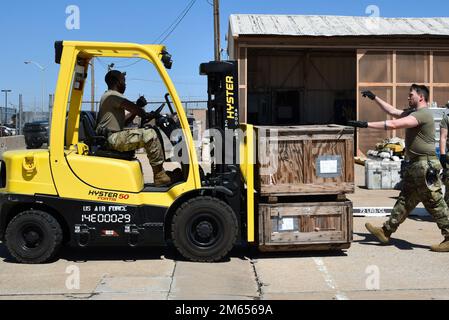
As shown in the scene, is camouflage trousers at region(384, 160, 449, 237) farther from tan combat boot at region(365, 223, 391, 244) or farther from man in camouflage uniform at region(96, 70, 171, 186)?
man in camouflage uniform at region(96, 70, 171, 186)

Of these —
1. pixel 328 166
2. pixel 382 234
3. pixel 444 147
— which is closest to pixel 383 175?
pixel 444 147

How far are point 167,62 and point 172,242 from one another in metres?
2.08

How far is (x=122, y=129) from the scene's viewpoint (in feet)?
22.4

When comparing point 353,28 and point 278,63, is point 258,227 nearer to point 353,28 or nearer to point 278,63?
point 353,28

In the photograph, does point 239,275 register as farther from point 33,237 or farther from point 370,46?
point 370,46

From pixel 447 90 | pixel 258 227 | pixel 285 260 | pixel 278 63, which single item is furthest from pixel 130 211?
pixel 278 63

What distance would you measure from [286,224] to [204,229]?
0.96m

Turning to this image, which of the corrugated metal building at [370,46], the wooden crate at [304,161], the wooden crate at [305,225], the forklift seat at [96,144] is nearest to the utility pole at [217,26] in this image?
the corrugated metal building at [370,46]

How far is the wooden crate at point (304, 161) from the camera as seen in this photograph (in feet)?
21.6

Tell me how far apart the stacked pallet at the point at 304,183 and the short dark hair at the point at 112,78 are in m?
1.80

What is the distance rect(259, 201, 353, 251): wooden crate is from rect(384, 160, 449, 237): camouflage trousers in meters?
1.01

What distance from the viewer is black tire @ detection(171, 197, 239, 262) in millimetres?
6465

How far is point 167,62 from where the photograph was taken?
21.8 ft

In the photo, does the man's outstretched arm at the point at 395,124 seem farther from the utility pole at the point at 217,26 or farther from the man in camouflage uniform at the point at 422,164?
the utility pole at the point at 217,26
